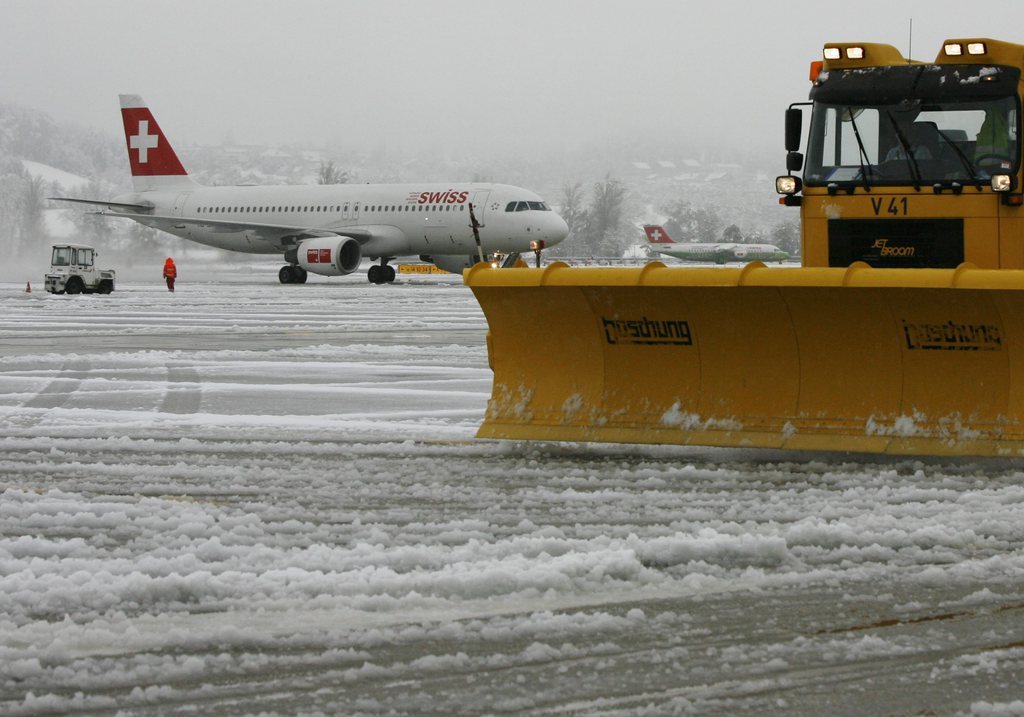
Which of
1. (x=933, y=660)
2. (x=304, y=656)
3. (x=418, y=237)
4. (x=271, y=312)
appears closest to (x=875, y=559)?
(x=933, y=660)

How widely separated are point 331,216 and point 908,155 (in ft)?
118

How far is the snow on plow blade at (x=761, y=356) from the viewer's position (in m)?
7.60

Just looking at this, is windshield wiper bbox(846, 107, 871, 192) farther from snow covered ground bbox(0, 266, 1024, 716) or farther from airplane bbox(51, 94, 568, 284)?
airplane bbox(51, 94, 568, 284)

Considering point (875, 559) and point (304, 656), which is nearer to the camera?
point (304, 656)

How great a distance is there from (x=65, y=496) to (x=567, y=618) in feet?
10.8

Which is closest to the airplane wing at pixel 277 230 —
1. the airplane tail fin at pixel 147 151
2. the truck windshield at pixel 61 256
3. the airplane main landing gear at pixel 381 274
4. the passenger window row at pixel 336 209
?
the passenger window row at pixel 336 209

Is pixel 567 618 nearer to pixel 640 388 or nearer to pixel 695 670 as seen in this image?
pixel 695 670

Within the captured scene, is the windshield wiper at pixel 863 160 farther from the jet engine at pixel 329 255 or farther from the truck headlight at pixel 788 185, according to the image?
the jet engine at pixel 329 255

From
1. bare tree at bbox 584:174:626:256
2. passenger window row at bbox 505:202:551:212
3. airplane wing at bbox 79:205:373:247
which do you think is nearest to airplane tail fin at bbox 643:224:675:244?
bare tree at bbox 584:174:626:256

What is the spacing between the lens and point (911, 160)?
948cm

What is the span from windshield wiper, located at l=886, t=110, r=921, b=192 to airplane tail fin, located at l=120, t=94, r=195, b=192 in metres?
43.2

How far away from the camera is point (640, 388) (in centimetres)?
849

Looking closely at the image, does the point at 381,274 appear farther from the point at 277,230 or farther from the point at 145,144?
the point at 145,144

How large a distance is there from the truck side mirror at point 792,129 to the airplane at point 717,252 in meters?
93.2
